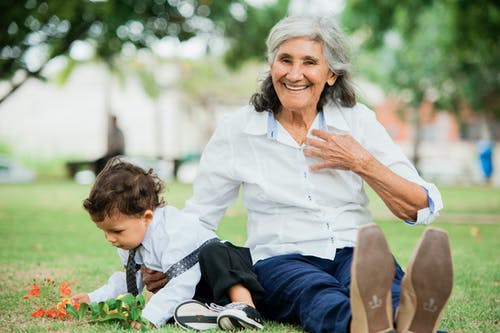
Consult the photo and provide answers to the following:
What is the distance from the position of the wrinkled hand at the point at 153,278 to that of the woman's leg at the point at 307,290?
0.50m

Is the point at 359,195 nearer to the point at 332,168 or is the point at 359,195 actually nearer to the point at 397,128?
the point at 332,168

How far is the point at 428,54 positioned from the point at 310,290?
34401 mm

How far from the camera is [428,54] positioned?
36562 millimetres

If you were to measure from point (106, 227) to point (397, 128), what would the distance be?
50.9 meters

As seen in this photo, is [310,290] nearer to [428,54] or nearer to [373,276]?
[373,276]

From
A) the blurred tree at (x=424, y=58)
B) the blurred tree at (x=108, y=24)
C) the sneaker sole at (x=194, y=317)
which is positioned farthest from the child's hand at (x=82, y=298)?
the blurred tree at (x=424, y=58)

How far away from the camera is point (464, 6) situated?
618 inches

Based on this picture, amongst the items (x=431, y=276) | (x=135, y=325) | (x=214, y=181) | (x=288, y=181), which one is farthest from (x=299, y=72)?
(x=135, y=325)

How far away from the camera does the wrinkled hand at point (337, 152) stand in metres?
3.91

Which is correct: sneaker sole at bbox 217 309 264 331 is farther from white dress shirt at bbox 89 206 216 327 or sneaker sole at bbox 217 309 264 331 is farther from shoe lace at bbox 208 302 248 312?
white dress shirt at bbox 89 206 216 327

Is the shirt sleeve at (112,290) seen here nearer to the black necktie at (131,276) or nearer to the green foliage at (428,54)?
the black necktie at (131,276)

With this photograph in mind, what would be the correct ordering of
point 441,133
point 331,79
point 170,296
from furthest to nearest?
point 441,133
point 331,79
point 170,296

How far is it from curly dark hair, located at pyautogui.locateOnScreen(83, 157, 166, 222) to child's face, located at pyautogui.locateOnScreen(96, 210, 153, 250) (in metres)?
0.03

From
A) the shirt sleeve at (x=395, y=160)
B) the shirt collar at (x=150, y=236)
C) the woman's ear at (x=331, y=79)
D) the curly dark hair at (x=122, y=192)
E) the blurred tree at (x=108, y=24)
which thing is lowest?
the shirt collar at (x=150, y=236)
